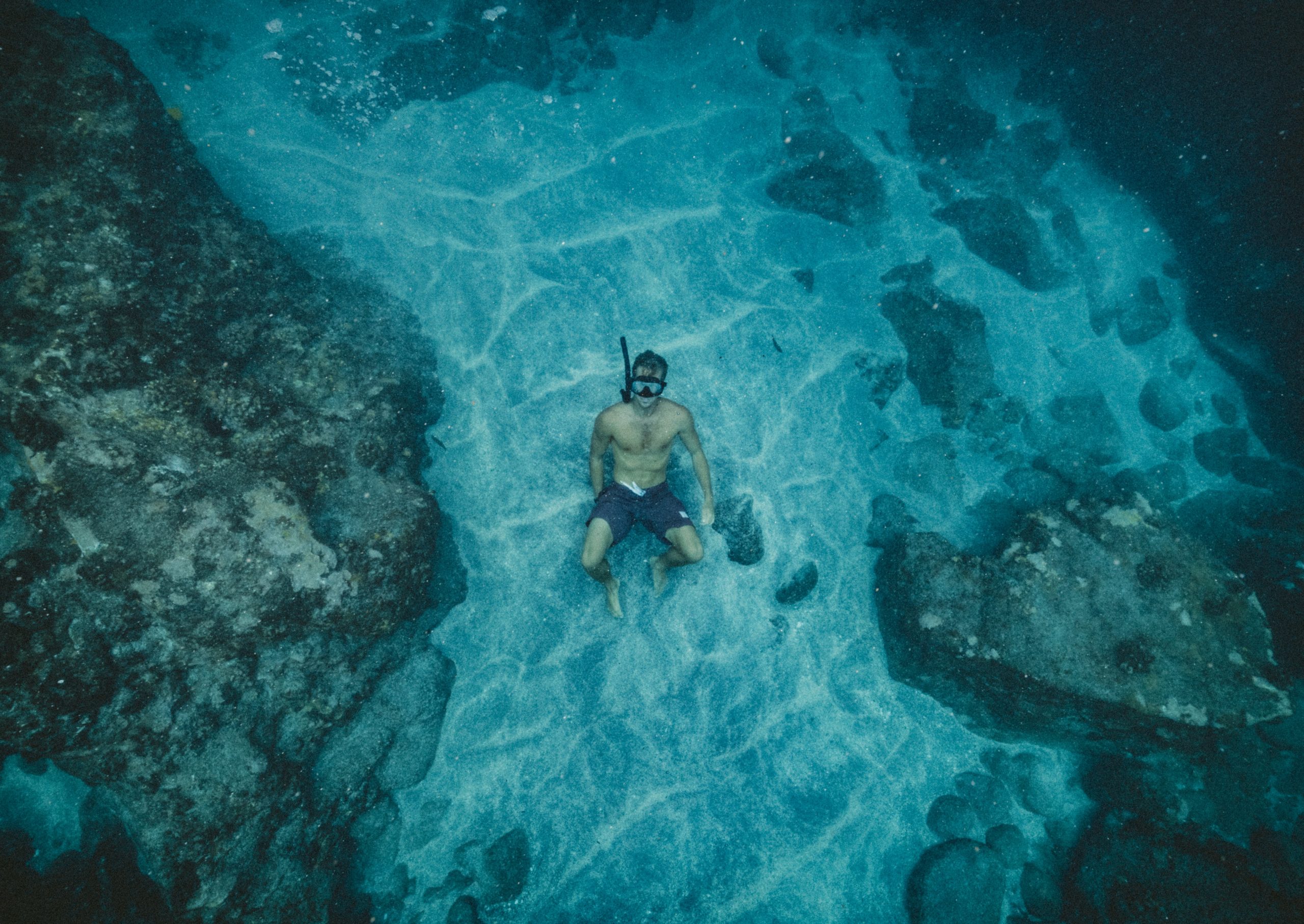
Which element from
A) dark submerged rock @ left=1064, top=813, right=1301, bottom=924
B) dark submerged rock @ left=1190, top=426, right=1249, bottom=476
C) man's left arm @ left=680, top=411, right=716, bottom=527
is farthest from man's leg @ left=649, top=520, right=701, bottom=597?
dark submerged rock @ left=1190, top=426, right=1249, bottom=476

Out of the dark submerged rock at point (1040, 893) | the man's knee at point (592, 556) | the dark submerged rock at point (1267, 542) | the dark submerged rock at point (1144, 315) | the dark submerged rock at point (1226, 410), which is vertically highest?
the dark submerged rock at point (1144, 315)

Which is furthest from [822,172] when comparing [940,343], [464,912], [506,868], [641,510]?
[464,912]

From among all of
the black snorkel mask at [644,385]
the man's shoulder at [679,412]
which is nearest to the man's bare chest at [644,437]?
the man's shoulder at [679,412]

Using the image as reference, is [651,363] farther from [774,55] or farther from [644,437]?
[774,55]

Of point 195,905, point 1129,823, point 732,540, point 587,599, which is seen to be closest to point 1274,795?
point 1129,823

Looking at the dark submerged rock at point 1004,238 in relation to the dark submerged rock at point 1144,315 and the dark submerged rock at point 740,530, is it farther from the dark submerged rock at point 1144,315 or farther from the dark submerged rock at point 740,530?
the dark submerged rock at point 740,530
